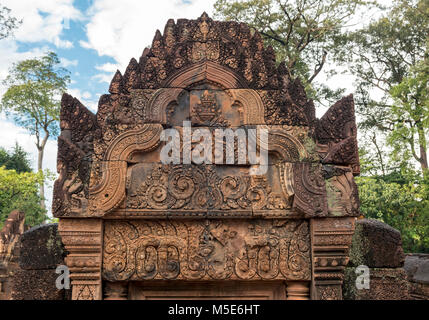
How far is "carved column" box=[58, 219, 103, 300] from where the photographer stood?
12.6 feet

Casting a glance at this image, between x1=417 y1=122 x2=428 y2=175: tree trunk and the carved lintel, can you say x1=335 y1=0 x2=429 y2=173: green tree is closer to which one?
x1=417 y1=122 x2=428 y2=175: tree trunk

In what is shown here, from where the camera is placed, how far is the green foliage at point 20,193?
19266 mm

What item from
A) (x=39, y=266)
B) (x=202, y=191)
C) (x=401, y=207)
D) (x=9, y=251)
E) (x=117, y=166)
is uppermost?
(x=117, y=166)

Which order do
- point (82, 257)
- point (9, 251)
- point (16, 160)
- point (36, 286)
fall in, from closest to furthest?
point (82, 257), point (36, 286), point (9, 251), point (16, 160)

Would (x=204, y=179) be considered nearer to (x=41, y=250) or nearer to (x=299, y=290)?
(x=299, y=290)

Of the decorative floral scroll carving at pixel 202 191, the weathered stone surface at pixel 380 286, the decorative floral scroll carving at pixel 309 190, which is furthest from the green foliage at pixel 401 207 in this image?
the decorative floral scroll carving at pixel 202 191

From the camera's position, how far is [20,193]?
67.5 feet

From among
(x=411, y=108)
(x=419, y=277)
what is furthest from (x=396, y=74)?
(x=419, y=277)

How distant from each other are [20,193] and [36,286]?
18.3 meters

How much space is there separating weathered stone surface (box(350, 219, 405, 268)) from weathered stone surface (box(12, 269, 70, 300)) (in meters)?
3.22

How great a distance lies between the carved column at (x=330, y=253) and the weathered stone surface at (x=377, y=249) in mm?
439

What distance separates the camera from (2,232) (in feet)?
44.5

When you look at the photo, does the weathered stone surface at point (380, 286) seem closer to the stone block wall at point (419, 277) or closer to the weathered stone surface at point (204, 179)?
the weathered stone surface at point (204, 179)

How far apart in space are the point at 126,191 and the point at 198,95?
1276mm
